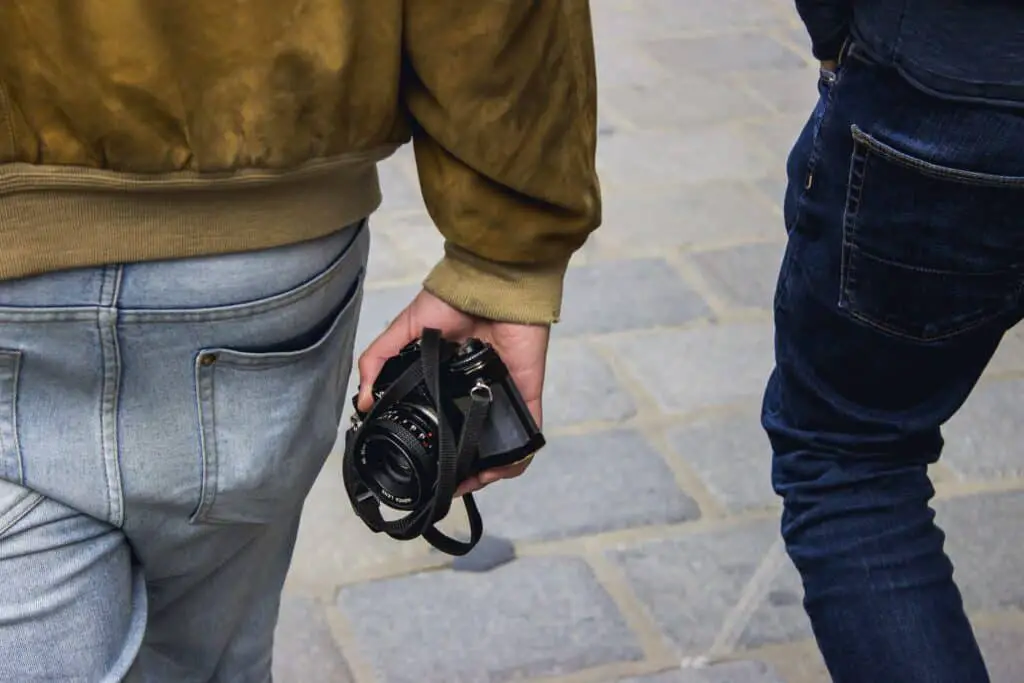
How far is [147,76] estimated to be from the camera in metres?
1.03

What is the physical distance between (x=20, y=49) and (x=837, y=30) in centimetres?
93

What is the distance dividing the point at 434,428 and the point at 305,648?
1.10 metres

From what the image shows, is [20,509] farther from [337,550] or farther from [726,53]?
[726,53]

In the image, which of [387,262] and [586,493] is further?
[387,262]

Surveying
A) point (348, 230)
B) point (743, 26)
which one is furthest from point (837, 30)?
point (743, 26)

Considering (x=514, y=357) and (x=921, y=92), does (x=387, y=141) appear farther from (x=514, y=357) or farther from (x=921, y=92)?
(x=921, y=92)

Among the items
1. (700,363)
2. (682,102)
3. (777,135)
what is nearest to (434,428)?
(700,363)

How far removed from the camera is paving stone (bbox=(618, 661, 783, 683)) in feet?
7.41

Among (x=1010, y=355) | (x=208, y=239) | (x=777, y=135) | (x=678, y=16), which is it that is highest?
(x=208, y=239)

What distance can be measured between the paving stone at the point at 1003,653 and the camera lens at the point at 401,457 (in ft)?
4.33

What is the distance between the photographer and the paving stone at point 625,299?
3.21 meters

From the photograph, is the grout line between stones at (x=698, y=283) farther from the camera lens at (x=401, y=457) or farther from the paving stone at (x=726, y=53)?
the camera lens at (x=401, y=457)

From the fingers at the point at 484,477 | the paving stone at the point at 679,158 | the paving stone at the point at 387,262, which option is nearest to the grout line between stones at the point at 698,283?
the paving stone at the point at 679,158

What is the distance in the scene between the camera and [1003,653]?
234cm
